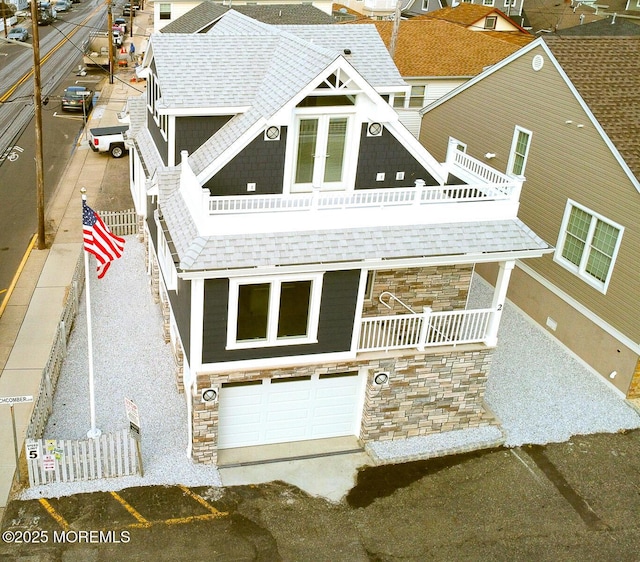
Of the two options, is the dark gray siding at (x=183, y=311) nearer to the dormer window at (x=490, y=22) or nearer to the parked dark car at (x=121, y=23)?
the dormer window at (x=490, y=22)

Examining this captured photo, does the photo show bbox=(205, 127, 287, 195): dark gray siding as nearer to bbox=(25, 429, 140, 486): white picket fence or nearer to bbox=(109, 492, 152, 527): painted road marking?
bbox=(25, 429, 140, 486): white picket fence

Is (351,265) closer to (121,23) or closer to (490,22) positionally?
(490,22)

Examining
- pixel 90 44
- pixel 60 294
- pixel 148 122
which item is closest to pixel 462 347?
pixel 148 122

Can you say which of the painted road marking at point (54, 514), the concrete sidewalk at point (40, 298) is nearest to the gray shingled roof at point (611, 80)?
the painted road marking at point (54, 514)

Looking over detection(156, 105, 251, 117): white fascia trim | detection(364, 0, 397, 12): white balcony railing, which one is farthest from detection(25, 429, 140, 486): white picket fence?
detection(364, 0, 397, 12): white balcony railing

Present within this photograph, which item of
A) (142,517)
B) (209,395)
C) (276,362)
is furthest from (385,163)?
(142,517)

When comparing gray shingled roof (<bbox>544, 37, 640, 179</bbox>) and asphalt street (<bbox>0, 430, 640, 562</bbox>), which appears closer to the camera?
asphalt street (<bbox>0, 430, 640, 562</bbox>)
